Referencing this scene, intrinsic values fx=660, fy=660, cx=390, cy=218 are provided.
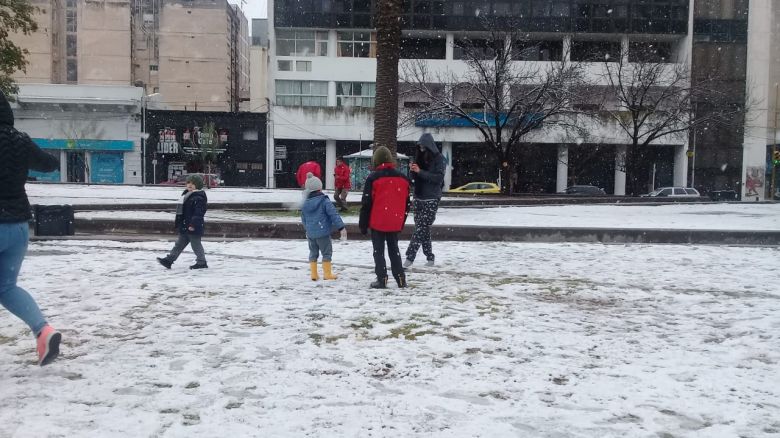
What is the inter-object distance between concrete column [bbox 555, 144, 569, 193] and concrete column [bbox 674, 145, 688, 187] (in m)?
7.95

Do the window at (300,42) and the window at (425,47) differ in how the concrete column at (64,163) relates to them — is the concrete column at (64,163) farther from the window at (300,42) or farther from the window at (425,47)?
the window at (425,47)

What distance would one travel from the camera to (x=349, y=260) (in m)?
9.15

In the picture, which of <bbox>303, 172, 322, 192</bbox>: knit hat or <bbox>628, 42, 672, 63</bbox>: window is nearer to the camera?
<bbox>303, 172, 322, 192</bbox>: knit hat

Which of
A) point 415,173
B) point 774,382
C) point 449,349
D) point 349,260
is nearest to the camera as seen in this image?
point 774,382

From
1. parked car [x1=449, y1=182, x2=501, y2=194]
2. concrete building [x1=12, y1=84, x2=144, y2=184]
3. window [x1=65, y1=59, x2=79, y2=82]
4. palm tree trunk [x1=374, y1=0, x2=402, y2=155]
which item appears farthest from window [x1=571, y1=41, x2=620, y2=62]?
window [x1=65, y1=59, x2=79, y2=82]

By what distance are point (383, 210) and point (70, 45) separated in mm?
67685

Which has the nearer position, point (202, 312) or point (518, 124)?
point (202, 312)

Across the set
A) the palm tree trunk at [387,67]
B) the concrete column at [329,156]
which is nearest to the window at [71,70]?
the concrete column at [329,156]

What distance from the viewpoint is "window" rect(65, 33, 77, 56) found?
6425 cm

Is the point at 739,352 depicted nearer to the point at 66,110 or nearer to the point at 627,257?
the point at 627,257

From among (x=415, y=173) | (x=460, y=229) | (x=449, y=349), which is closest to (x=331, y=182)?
(x=460, y=229)

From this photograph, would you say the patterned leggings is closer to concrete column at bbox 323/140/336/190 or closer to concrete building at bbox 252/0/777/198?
concrete building at bbox 252/0/777/198

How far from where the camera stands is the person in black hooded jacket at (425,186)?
8.14 metres

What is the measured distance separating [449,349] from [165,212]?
12854 mm
